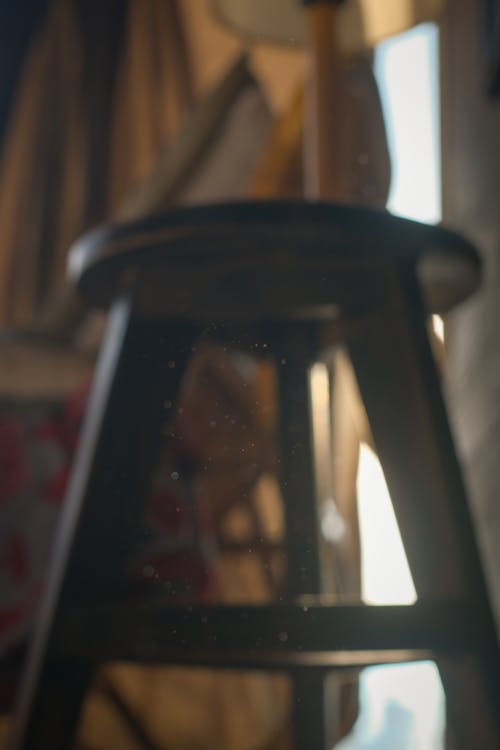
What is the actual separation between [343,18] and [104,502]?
0.88m

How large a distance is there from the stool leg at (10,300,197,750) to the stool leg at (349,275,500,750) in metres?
0.14

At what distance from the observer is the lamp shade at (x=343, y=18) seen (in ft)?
4.38

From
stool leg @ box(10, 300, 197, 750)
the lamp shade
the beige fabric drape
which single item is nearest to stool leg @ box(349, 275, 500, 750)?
stool leg @ box(10, 300, 197, 750)

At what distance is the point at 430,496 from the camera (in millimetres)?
669

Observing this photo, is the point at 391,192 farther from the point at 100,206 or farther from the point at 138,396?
the point at 100,206

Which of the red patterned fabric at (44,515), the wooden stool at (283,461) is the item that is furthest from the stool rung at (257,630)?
the red patterned fabric at (44,515)

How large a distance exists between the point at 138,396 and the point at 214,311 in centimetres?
9

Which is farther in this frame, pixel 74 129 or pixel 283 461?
pixel 74 129

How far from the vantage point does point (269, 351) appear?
1.00 meters

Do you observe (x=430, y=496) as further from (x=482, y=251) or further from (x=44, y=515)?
(x=44, y=515)

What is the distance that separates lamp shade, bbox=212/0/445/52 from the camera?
133cm

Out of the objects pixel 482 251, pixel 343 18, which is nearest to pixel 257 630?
pixel 482 251

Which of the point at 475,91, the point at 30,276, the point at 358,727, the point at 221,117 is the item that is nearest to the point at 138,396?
the point at 358,727

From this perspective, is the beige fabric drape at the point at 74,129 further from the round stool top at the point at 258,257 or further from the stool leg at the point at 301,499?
the round stool top at the point at 258,257
